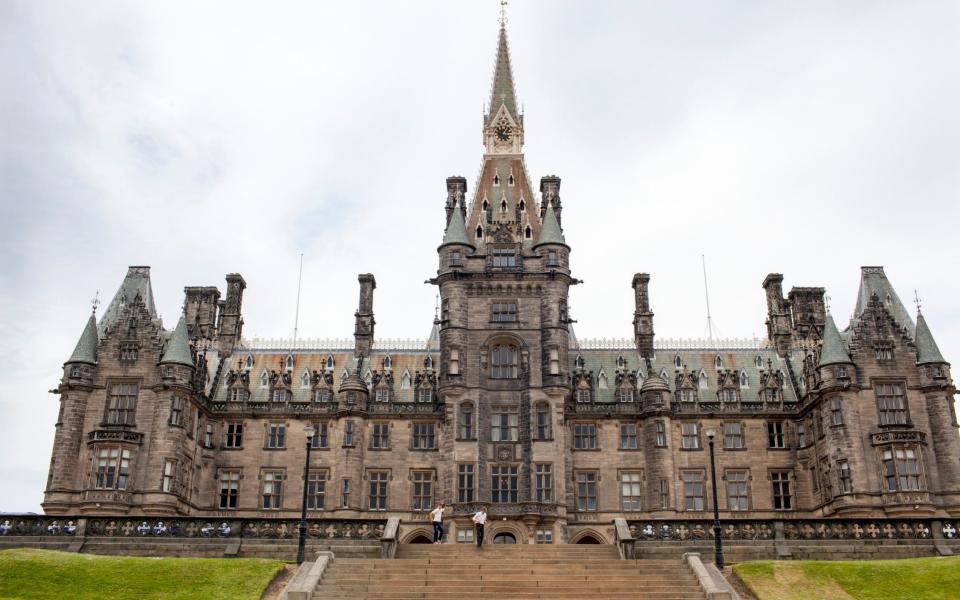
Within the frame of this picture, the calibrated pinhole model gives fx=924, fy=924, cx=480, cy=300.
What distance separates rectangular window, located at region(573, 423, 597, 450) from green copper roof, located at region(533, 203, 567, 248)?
40.6ft

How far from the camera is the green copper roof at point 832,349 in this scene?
57.1m

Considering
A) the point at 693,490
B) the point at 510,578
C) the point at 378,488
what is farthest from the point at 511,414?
the point at 510,578

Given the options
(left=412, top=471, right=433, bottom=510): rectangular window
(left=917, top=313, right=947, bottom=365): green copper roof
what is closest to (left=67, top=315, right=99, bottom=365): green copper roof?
(left=412, top=471, right=433, bottom=510): rectangular window

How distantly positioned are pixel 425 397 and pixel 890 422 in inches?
1159

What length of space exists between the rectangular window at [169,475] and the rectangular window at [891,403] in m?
42.9

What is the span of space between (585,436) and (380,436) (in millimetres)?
→ 13717

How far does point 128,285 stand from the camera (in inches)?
2479

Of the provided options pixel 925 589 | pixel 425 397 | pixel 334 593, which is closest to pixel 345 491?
pixel 425 397

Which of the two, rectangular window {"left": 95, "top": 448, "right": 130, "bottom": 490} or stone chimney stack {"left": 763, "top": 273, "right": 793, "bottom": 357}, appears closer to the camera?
rectangular window {"left": 95, "top": 448, "right": 130, "bottom": 490}

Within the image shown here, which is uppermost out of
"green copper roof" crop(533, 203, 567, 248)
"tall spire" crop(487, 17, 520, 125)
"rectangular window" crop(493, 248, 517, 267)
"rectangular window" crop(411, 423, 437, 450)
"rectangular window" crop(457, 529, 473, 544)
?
"tall spire" crop(487, 17, 520, 125)

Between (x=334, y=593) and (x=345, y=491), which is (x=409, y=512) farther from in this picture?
(x=334, y=593)

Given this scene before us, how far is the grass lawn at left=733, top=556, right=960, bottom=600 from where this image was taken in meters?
32.1

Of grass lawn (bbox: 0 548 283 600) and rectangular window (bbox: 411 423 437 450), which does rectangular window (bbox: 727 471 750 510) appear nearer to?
rectangular window (bbox: 411 423 437 450)

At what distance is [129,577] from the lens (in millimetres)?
33125
